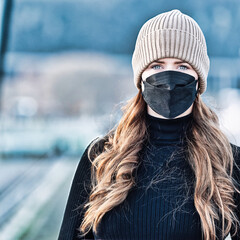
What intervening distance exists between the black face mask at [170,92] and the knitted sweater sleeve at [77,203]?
349 mm

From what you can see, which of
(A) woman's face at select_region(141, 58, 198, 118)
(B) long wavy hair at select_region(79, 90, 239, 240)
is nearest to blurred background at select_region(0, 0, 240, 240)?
(B) long wavy hair at select_region(79, 90, 239, 240)

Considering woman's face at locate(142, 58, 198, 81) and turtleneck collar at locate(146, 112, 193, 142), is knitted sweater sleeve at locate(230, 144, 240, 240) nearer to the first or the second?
turtleneck collar at locate(146, 112, 193, 142)

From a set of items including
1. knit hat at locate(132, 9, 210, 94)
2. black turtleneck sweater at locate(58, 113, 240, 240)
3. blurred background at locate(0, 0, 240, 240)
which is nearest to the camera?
black turtleneck sweater at locate(58, 113, 240, 240)

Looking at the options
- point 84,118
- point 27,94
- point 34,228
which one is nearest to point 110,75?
point 84,118

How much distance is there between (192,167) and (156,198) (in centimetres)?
18

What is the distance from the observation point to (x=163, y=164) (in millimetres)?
1380

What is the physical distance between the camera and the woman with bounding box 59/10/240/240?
1.25 meters

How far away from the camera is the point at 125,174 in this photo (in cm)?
136

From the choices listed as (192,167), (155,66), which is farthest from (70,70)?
(192,167)

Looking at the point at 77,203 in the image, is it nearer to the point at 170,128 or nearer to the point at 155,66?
the point at 170,128

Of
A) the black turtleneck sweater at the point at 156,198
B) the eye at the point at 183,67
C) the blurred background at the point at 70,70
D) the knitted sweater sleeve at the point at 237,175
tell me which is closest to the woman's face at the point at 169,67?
the eye at the point at 183,67

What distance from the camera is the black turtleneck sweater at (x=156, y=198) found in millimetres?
1240

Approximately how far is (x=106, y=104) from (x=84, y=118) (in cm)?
124

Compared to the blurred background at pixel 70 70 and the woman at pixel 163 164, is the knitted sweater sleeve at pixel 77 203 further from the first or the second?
the blurred background at pixel 70 70
